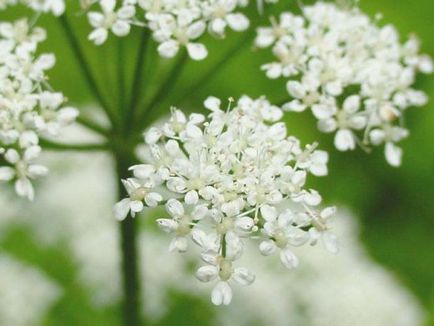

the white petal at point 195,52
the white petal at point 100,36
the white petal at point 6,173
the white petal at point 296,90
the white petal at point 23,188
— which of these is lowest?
the white petal at point 23,188

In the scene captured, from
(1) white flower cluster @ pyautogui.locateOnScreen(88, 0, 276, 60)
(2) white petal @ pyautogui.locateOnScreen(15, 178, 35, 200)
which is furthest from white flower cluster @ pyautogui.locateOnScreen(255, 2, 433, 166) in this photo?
(2) white petal @ pyautogui.locateOnScreen(15, 178, 35, 200)

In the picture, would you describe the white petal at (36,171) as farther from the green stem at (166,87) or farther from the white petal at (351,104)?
the white petal at (351,104)

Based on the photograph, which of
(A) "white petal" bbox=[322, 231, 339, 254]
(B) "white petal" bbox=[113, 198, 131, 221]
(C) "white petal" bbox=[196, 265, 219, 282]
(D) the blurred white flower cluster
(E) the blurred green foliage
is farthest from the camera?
(E) the blurred green foliage

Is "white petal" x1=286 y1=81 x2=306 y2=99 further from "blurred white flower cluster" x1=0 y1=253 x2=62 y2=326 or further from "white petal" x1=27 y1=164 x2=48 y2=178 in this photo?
"blurred white flower cluster" x1=0 y1=253 x2=62 y2=326

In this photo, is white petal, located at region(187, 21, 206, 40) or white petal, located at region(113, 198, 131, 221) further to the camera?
white petal, located at region(187, 21, 206, 40)

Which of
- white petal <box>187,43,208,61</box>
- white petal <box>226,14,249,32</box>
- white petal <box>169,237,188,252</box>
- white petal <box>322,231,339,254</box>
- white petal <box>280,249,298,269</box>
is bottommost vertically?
white petal <box>280,249,298,269</box>

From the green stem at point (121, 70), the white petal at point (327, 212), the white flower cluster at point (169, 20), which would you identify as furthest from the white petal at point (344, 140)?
the green stem at point (121, 70)

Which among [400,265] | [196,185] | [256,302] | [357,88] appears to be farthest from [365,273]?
[196,185]
